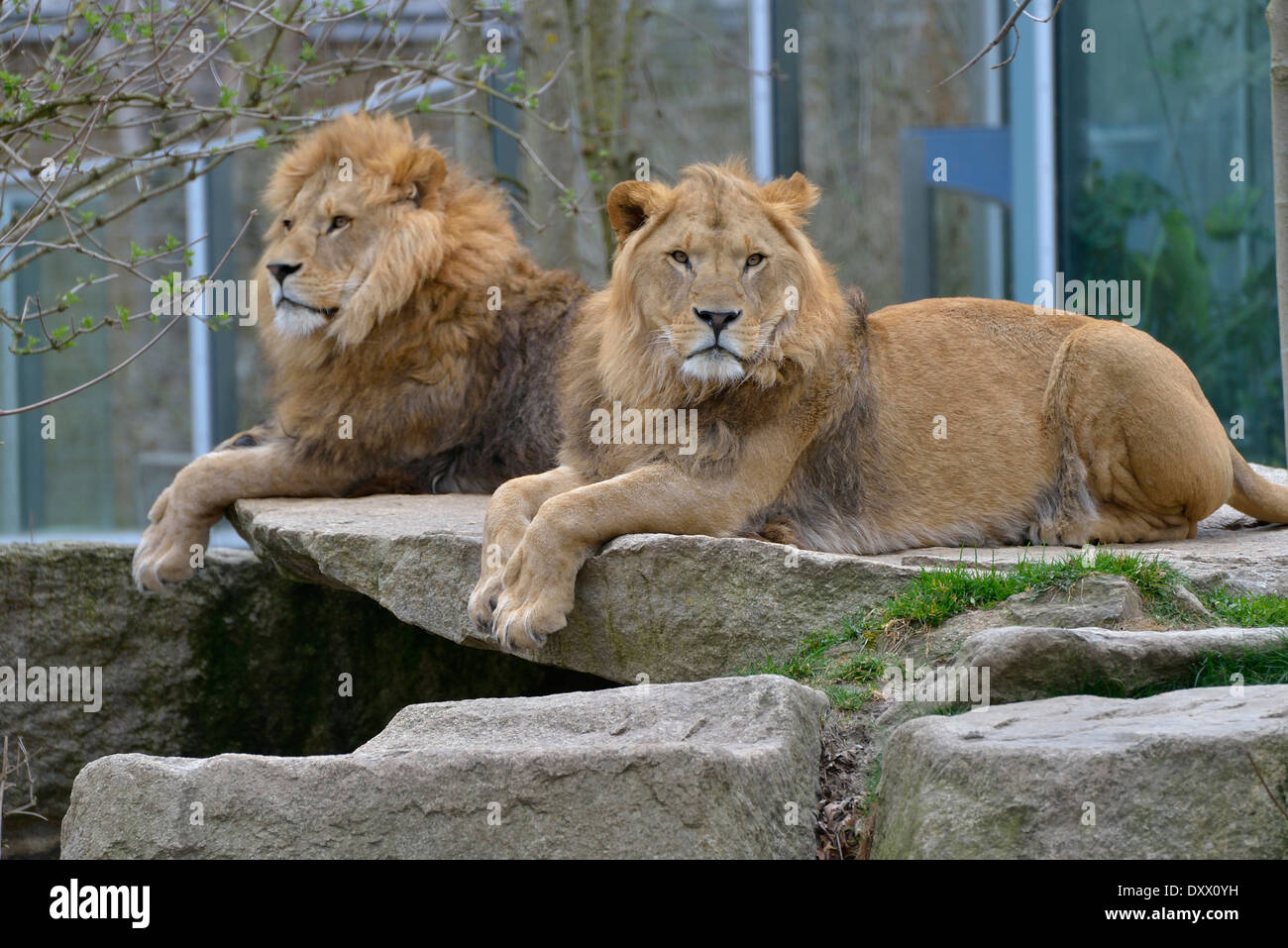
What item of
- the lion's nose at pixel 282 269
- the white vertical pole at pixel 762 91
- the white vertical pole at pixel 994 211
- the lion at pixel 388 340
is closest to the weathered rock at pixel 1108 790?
the lion at pixel 388 340

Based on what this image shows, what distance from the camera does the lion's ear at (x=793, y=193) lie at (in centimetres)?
580

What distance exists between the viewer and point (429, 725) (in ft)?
15.0

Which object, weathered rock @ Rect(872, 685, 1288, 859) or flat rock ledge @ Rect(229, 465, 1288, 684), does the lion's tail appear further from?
weathered rock @ Rect(872, 685, 1288, 859)

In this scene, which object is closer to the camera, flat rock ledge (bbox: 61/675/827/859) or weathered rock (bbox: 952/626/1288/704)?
flat rock ledge (bbox: 61/675/827/859)

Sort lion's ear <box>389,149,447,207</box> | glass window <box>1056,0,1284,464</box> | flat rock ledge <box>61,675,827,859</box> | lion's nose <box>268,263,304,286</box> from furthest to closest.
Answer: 1. glass window <box>1056,0,1284,464</box>
2. lion's ear <box>389,149,447,207</box>
3. lion's nose <box>268,263,304,286</box>
4. flat rock ledge <box>61,675,827,859</box>

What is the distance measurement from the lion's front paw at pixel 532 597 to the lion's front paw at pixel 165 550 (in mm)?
2151

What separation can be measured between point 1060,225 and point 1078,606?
20.4 ft

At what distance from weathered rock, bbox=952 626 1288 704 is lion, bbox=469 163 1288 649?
1.43 meters

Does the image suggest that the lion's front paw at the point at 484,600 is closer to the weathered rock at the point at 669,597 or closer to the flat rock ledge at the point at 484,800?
the weathered rock at the point at 669,597

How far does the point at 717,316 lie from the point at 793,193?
30.5 inches

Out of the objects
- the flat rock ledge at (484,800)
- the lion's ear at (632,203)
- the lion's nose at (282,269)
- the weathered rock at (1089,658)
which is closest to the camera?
the flat rock ledge at (484,800)

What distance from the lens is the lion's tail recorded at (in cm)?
630

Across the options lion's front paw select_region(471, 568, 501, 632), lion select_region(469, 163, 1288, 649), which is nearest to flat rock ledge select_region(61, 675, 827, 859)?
lion's front paw select_region(471, 568, 501, 632)

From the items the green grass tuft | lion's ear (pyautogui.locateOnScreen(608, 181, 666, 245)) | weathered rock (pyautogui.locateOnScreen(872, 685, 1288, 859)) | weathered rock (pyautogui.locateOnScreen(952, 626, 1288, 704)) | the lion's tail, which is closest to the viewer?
weathered rock (pyautogui.locateOnScreen(872, 685, 1288, 859))
